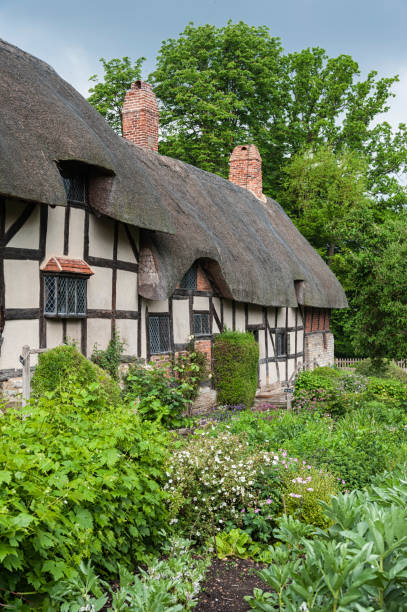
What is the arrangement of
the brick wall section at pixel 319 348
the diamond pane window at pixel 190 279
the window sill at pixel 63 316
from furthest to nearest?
the brick wall section at pixel 319 348 → the diamond pane window at pixel 190 279 → the window sill at pixel 63 316

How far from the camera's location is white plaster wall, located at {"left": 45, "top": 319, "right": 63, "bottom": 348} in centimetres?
875

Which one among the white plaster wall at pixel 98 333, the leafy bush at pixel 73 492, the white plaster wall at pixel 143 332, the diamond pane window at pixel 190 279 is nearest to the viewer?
the leafy bush at pixel 73 492

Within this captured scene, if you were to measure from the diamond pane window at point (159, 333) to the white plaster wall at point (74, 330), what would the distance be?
79.9 inches

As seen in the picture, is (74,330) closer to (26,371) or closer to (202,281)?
(26,371)

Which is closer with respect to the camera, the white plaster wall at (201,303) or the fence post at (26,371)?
the fence post at (26,371)

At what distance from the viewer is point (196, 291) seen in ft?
42.8

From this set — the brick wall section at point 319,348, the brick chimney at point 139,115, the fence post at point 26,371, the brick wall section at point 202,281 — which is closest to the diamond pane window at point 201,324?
the brick wall section at point 202,281

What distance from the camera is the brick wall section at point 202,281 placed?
43.1ft

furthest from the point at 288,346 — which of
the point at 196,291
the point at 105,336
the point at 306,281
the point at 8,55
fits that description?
the point at 8,55

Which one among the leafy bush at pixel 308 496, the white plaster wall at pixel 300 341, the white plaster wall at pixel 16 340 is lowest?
the leafy bush at pixel 308 496

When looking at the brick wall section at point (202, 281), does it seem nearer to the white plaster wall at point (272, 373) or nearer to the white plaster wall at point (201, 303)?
the white plaster wall at point (201, 303)

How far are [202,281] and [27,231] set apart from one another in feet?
17.9

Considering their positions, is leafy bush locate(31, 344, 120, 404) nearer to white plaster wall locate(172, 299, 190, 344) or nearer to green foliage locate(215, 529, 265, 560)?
green foliage locate(215, 529, 265, 560)

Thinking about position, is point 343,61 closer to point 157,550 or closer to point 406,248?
point 406,248
